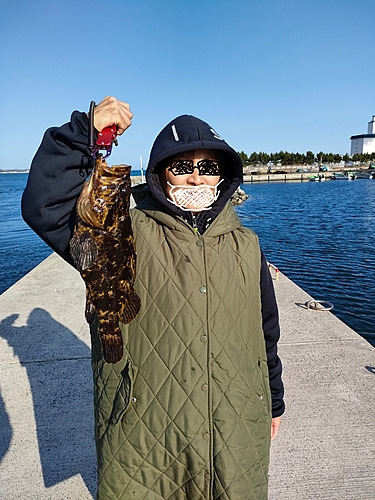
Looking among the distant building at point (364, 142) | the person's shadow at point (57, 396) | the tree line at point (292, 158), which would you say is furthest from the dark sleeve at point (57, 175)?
the distant building at point (364, 142)

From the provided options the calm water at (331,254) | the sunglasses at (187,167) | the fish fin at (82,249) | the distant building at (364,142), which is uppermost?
the distant building at (364,142)

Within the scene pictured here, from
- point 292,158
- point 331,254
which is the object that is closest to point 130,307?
point 331,254

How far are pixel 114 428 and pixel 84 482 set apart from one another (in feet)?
5.02

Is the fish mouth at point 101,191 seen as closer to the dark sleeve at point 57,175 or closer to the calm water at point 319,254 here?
the dark sleeve at point 57,175

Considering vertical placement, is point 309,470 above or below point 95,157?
below

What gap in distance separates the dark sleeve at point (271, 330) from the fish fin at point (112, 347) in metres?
0.87

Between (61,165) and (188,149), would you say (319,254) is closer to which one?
(188,149)

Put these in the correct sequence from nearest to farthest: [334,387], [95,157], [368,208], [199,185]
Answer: [95,157]
[199,185]
[334,387]
[368,208]

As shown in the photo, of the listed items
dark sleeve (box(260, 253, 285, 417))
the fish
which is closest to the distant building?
dark sleeve (box(260, 253, 285, 417))

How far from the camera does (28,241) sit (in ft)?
76.0

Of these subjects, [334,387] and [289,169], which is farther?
[289,169]

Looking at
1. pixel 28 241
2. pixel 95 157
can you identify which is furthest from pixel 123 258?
pixel 28 241

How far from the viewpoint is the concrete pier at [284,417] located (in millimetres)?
2969

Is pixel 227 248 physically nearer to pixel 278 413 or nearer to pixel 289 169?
pixel 278 413
